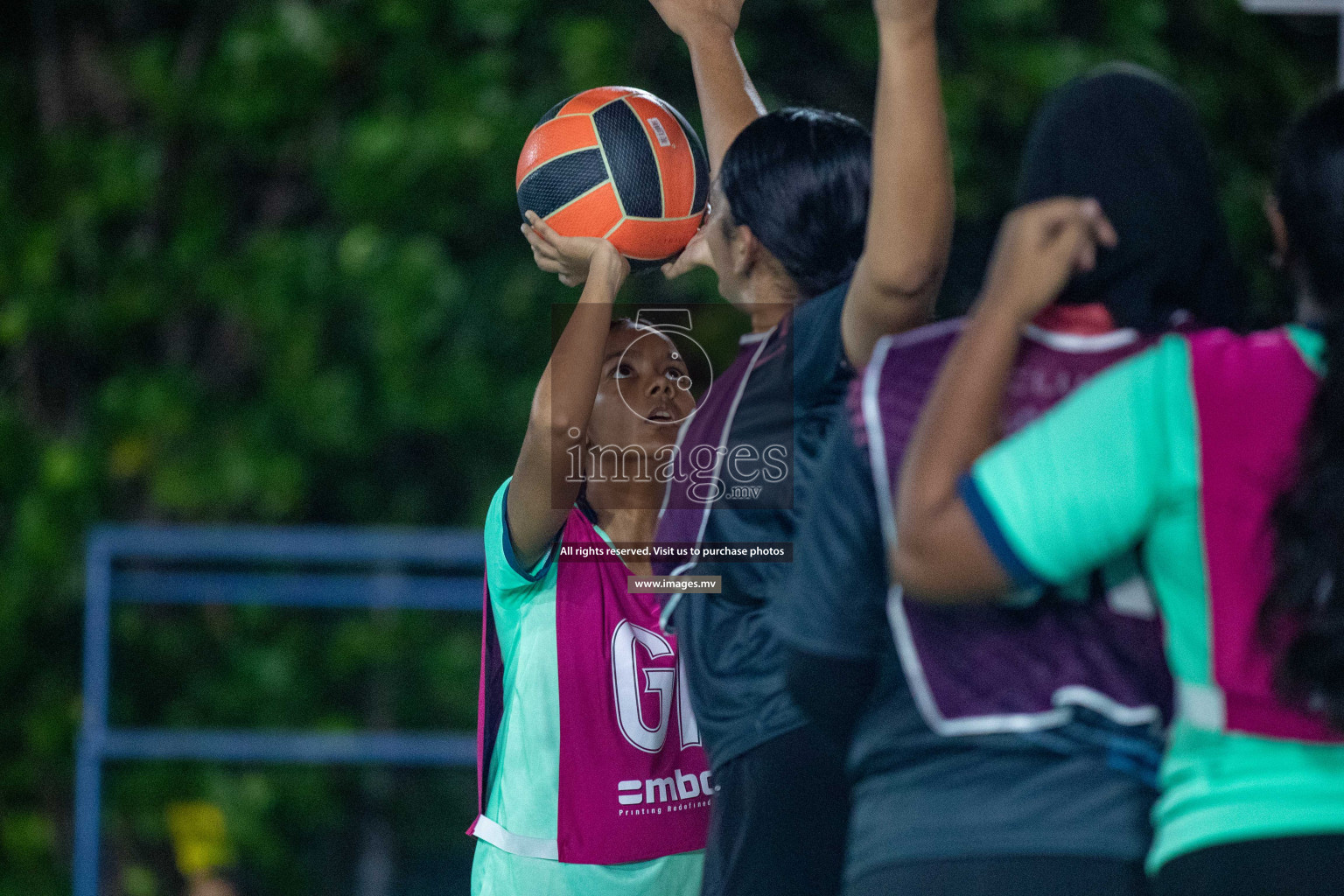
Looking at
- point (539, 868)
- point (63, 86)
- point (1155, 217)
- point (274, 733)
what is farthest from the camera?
point (63, 86)

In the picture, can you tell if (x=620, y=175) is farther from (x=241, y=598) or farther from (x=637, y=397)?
(x=241, y=598)

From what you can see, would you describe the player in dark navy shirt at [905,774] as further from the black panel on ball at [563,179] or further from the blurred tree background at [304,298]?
the blurred tree background at [304,298]

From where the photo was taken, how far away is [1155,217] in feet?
4.75

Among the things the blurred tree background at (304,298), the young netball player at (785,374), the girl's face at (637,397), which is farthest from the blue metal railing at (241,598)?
the young netball player at (785,374)

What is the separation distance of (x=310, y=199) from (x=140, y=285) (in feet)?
3.45

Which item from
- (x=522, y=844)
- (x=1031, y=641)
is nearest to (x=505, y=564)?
(x=522, y=844)

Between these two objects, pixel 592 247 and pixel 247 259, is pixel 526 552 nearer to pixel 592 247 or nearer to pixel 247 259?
pixel 592 247

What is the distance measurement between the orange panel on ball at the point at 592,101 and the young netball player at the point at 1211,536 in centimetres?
130

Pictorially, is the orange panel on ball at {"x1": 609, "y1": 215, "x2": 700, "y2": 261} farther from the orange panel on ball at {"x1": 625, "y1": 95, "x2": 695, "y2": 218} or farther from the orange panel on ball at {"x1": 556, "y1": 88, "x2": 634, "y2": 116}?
the orange panel on ball at {"x1": 556, "y1": 88, "x2": 634, "y2": 116}

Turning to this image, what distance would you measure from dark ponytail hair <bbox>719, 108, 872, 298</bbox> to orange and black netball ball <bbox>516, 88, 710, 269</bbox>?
0.35 meters

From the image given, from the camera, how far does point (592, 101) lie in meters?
2.53

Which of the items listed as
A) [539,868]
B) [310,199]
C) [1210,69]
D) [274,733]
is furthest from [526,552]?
[1210,69]

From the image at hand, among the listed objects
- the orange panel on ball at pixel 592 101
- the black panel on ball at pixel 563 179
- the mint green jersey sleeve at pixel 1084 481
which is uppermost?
the orange panel on ball at pixel 592 101

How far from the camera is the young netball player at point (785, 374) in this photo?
1629 millimetres
